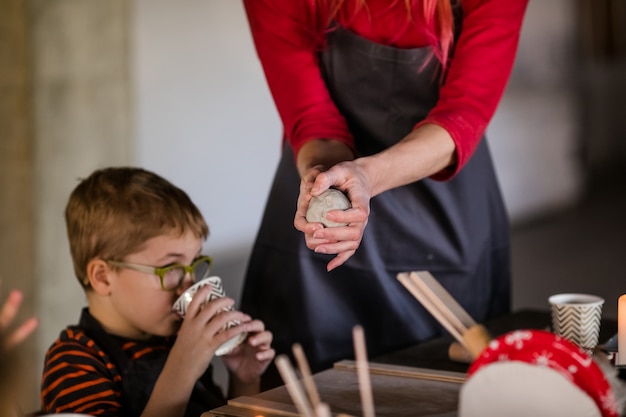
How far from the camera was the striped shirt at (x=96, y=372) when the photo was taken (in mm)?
1498

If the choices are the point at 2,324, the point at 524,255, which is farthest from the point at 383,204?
the point at 524,255

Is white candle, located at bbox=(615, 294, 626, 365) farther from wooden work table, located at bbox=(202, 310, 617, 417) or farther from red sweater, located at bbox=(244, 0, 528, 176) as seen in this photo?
red sweater, located at bbox=(244, 0, 528, 176)

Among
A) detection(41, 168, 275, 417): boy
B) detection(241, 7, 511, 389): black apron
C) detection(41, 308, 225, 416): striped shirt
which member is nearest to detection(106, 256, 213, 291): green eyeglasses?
detection(41, 168, 275, 417): boy

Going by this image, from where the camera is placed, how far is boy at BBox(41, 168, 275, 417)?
1.51m

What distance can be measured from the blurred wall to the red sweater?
3.17 feet

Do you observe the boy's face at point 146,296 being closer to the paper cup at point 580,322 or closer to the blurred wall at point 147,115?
the paper cup at point 580,322

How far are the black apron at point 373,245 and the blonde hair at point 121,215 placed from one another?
26cm

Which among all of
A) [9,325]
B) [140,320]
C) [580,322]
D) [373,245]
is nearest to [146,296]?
[140,320]

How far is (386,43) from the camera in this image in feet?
6.11

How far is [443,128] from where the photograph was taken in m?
1.64

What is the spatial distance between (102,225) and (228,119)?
129 centimetres

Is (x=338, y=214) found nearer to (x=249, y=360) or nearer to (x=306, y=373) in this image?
(x=306, y=373)

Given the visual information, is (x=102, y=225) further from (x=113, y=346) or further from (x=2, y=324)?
(x=2, y=324)

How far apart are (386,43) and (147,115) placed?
113cm
